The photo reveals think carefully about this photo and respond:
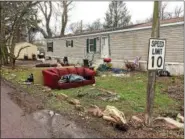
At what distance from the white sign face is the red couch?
557cm

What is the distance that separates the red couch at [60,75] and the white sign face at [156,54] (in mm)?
5572

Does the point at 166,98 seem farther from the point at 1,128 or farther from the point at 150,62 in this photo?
the point at 1,128

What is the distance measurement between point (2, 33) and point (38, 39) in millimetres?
31043

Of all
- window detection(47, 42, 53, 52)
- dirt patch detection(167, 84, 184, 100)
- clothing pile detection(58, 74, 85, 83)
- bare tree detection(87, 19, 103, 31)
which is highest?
bare tree detection(87, 19, 103, 31)

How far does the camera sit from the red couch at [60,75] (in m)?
9.89

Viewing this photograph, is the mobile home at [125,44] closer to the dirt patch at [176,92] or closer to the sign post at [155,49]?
the dirt patch at [176,92]

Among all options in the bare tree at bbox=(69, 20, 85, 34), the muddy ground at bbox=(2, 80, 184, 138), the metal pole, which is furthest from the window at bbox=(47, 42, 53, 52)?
the metal pole

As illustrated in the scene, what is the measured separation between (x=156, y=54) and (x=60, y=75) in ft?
20.3

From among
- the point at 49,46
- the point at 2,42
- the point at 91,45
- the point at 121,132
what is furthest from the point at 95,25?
the point at 121,132

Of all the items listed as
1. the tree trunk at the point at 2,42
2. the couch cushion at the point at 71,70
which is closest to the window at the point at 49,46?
the tree trunk at the point at 2,42

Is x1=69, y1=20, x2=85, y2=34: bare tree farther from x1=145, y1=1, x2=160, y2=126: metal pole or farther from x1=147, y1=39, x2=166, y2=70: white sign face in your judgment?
x1=147, y1=39, x2=166, y2=70: white sign face

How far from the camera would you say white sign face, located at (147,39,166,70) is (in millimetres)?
4676

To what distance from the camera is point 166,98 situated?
780 cm

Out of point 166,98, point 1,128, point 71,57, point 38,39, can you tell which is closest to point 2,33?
point 71,57
